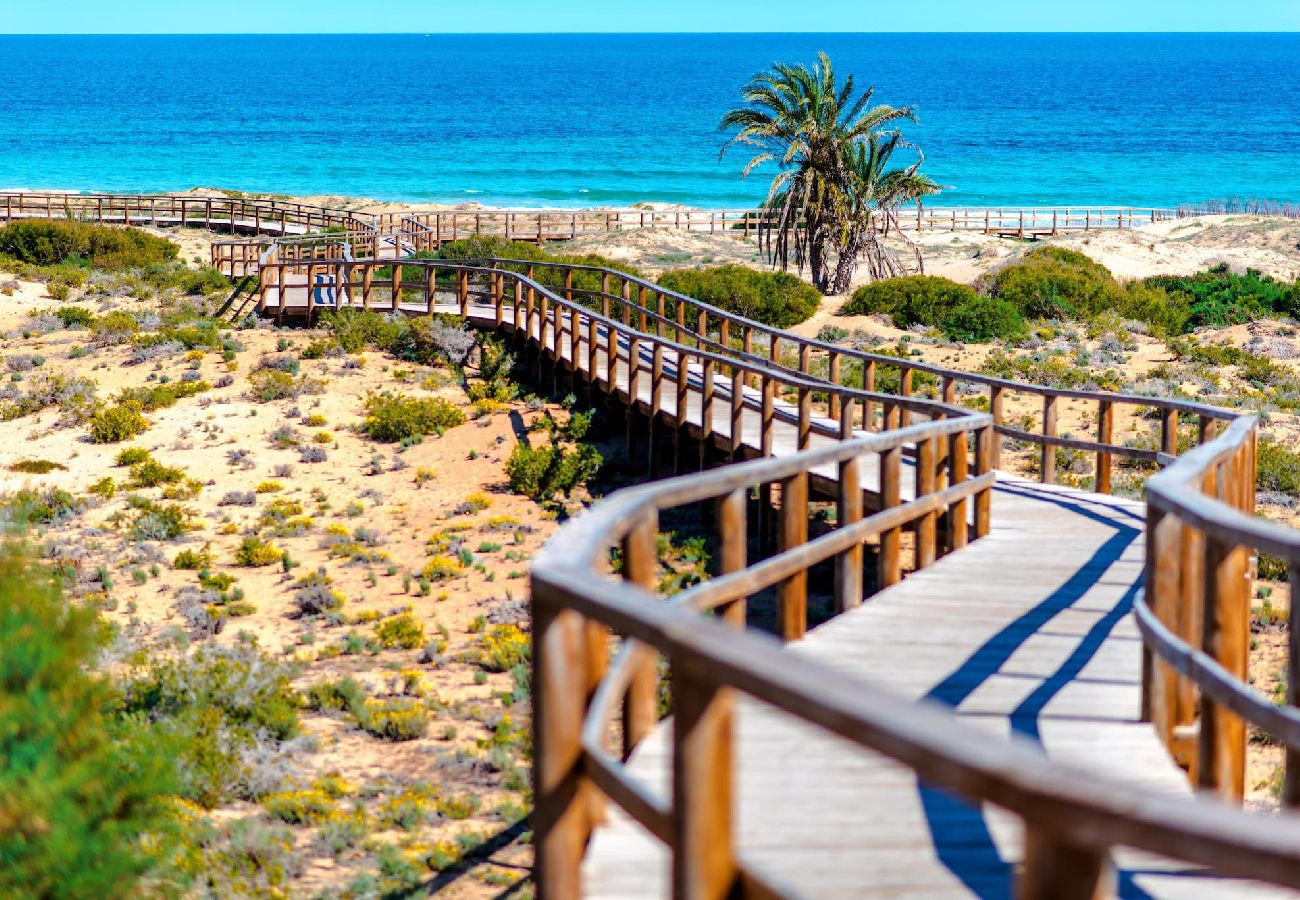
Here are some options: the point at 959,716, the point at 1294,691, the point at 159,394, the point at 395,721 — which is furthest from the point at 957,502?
the point at 159,394

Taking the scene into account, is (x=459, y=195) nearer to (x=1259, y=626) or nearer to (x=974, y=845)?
(x=1259, y=626)

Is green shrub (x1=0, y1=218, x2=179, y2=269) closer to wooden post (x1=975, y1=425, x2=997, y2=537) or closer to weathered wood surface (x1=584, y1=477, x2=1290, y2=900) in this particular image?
wooden post (x1=975, y1=425, x2=997, y2=537)

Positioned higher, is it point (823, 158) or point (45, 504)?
point (823, 158)

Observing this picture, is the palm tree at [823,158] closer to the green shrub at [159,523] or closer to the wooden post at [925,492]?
the green shrub at [159,523]

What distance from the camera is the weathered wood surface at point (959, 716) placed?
423 cm

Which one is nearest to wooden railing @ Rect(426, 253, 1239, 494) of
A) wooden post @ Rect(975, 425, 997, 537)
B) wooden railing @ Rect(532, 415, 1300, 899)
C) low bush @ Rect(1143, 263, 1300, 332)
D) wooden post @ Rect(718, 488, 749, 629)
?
wooden post @ Rect(975, 425, 997, 537)

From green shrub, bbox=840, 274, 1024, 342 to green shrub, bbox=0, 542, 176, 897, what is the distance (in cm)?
2031

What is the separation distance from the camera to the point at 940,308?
26609 mm

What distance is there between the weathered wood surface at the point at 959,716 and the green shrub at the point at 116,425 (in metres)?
12.2

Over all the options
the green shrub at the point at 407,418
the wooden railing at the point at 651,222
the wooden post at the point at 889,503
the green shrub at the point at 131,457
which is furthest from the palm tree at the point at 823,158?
the wooden post at the point at 889,503

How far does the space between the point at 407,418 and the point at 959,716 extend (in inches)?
513

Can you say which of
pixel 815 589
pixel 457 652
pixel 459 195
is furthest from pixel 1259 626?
pixel 459 195

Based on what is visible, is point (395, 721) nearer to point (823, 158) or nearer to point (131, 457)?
point (131, 457)

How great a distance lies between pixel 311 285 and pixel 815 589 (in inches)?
585
